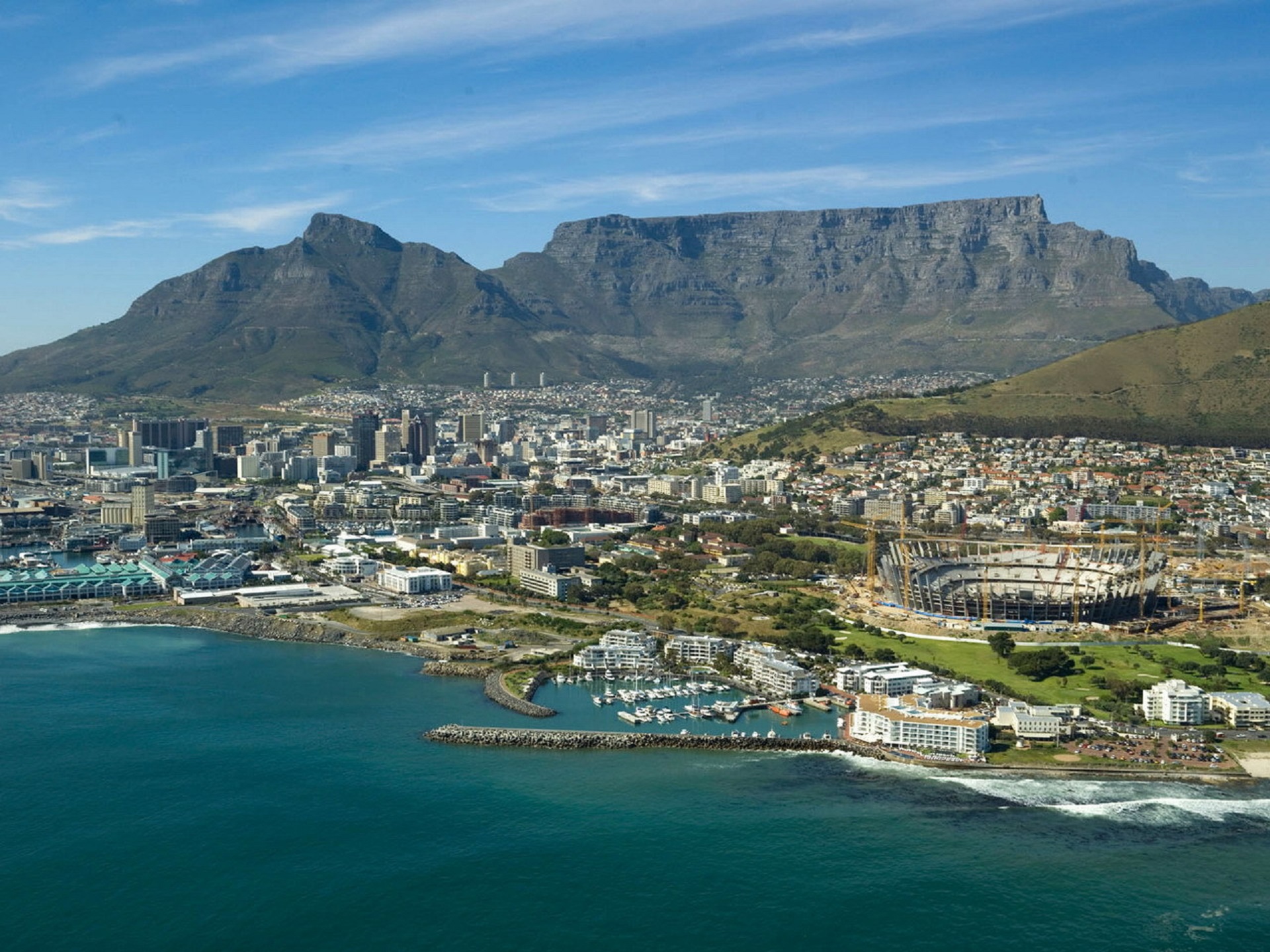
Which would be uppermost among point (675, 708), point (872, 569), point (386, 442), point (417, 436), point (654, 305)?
point (654, 305)

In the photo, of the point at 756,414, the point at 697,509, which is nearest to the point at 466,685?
the point at 697,509

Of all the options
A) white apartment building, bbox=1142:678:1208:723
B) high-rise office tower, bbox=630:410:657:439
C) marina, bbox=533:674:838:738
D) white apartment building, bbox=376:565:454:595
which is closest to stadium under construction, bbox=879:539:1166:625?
white apartment building, bbox=1142:678:1208:723

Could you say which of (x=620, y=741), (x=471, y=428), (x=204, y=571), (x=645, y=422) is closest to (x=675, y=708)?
(x=620, y=741)

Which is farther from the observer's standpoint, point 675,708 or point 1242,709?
point 675,708

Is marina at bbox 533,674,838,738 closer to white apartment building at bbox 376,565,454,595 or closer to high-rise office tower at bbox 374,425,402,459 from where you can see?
white apartment building at bbox 376,565,454,595

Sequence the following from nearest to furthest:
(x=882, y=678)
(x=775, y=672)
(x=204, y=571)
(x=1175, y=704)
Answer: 1. (x=1175, y=704)
2. (x=882, y=678)
3. (x=775, y=672)
4. (x=204, y=571)

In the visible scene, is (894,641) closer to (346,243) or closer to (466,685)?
(466,685)

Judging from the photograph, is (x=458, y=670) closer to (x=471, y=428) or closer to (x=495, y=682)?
(x=495, y=682)
